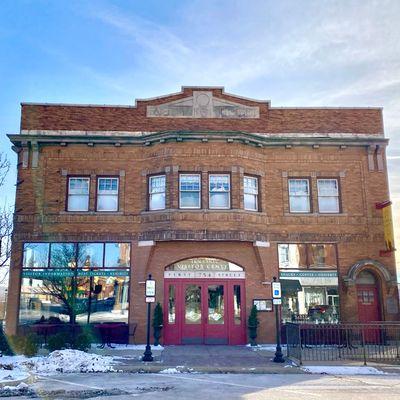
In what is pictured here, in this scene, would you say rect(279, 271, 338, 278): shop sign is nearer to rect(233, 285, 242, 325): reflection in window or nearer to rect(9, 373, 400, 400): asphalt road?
rect(233, 285, 242, 325): reflection in window

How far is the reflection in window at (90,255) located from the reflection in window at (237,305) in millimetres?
5822

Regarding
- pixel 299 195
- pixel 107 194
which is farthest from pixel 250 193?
pixel 107 194

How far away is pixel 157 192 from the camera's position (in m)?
19.9

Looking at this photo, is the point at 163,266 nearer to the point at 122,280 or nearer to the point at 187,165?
the point at 122,280

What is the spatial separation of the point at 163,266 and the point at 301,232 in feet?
20.2

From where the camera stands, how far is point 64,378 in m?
12.4

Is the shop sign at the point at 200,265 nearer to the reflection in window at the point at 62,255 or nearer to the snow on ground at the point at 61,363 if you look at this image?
the reflection in window at the point at 62,255

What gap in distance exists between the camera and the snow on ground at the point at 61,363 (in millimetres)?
13359

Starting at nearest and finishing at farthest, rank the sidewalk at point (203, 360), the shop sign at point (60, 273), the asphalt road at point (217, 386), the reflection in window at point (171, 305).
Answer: the asphalt road at point (217, 386), the sidewalk at point (203, 360), the reflection in window at point (171, 305), the shop sign at point (60, 273)

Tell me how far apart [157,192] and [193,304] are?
501cm

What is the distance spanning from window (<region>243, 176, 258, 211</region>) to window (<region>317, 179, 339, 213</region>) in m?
2.91

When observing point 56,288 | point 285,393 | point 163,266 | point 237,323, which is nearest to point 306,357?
point 237,323

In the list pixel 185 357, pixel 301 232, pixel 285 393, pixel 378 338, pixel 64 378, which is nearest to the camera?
pixel 285 393

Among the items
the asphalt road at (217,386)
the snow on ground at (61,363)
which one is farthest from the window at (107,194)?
the asphalt road at (217,386)
